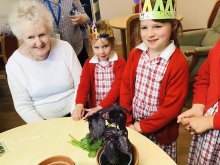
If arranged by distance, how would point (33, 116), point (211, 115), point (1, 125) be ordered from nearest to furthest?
point (211, 115), point (33, 116), point (1, 125)

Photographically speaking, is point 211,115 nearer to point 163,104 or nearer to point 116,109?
point 163,104

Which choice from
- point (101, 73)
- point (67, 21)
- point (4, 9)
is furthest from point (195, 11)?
point (101, 73)

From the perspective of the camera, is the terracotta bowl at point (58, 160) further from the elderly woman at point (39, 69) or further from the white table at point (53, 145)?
the elderly woman at point (39, 69)

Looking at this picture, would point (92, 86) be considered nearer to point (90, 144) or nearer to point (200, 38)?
point (90, 144)

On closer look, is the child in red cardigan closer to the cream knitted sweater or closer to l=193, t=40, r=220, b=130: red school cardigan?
the cream knitted sweater

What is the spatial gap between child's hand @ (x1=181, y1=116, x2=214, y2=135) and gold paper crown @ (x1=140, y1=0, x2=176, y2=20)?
1.71 feet

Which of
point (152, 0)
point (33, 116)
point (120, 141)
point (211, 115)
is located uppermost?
point (152, 0)

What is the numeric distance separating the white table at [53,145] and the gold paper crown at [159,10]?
0.58 m

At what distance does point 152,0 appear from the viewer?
1.37m

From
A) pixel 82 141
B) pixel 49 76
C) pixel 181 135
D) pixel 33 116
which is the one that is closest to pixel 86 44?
pixel 49 76

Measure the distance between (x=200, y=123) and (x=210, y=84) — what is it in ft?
0.72

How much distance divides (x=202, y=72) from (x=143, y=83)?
0.32m

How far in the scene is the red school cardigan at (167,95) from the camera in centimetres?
138

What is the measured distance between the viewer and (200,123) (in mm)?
1231
